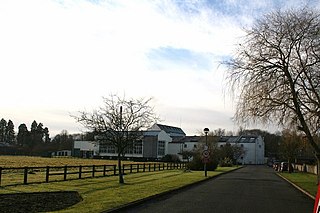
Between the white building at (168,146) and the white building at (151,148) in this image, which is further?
the white building at (168,146)

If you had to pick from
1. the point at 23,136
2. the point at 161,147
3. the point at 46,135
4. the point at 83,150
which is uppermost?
the point at 46,135

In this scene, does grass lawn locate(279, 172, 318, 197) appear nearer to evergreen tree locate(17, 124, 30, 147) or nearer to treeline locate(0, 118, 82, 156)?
treeline locate(0, 118, 82, 156)

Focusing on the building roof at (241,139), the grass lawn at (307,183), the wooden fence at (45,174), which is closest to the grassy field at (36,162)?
the wooden fence at (45,174)

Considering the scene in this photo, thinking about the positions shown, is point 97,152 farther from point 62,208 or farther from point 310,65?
point 62,208

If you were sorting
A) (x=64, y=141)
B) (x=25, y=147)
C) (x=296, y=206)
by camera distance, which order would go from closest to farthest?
(x=296, y=206), (x=25, y=147), (x=64, y=141)

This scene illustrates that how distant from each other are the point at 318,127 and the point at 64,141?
126985 mm

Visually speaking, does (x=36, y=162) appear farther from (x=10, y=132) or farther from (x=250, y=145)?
(x=10, y=132)

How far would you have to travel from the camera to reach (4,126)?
15688 centimetres

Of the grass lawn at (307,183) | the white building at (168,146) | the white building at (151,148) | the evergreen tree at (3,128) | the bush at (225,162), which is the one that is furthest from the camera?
the evergreen tree at (3,128)

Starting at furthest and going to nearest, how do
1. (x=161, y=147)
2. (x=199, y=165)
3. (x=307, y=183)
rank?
(x=161, y=147)
(x=199, y=165)
(x=307, y=183)

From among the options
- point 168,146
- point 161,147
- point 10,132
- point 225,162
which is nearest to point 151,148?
point 161,147

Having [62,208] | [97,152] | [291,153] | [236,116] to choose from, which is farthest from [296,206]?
[97,152]

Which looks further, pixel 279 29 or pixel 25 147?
pixel 25 147

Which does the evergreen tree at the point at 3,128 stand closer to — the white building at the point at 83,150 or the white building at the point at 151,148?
the white building at the point at 83,150
